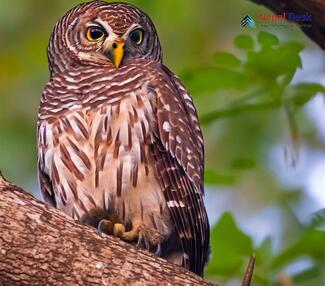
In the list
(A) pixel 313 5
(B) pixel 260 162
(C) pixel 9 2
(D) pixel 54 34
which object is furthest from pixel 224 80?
(C) pixel 9 2

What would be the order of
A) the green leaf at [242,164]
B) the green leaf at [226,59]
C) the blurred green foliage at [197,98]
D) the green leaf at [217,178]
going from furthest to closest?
the blurred green foliage at [197,98] < the green leaf at [242,164] < the green leaf at [217,178] < the green leaf at [226,59]

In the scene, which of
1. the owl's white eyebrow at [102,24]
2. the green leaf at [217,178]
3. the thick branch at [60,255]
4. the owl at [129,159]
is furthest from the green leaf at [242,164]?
the thick branch at [60,255]

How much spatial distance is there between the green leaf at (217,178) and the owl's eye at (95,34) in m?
0.82

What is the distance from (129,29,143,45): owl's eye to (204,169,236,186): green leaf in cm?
71

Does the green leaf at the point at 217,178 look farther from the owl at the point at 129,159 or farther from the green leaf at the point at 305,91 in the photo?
the green leaf at the point at 305,91

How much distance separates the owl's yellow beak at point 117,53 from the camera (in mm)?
4957

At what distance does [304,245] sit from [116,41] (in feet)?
4.18

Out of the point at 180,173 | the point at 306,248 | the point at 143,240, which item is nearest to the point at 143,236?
the point at 143,240

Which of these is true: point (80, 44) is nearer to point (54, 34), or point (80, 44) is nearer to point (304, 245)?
point (54, 34)

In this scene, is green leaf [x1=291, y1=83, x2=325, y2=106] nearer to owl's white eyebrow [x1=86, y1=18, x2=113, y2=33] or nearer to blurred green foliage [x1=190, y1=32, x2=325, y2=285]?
blurred green foliage [x1=190, y1=32, x2=325, y2=285]

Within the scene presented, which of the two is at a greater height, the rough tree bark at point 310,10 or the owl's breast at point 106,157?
the rough tree bark at point 310,10

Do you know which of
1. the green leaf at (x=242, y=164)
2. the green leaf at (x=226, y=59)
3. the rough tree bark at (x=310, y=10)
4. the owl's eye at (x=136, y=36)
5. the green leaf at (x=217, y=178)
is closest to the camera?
the rough tree bark at (x=310, y=10)

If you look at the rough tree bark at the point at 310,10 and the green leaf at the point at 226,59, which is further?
the green leaf at the point at 226,59

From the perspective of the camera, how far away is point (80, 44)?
5184mm
